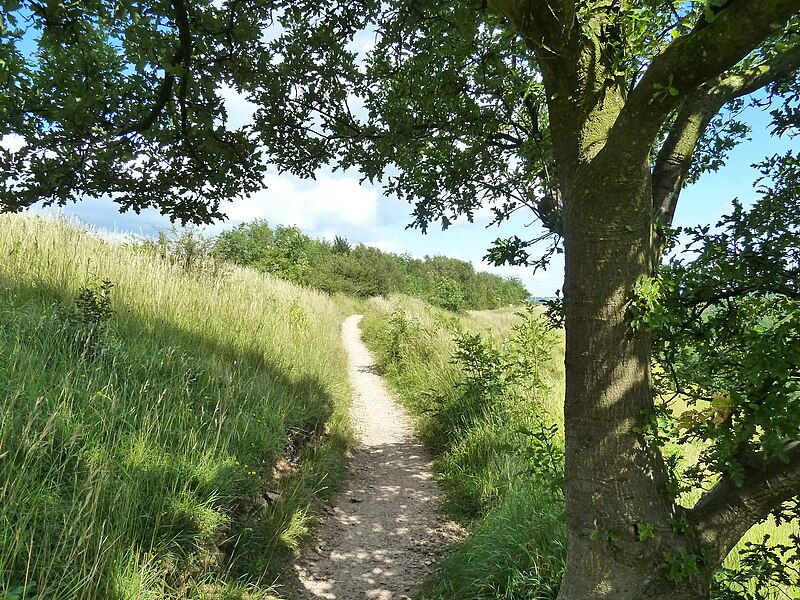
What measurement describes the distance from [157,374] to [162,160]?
2027 mm

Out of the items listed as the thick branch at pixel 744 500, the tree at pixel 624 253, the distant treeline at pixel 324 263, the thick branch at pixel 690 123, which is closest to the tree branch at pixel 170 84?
the tree at pixel 624 253

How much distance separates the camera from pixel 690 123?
2059mm

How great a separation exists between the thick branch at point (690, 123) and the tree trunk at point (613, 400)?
0.38 meters

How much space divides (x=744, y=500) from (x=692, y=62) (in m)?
1.74

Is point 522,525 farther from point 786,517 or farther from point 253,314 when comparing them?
point 253,314

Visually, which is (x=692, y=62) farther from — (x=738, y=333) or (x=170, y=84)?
(x=170, y=84)

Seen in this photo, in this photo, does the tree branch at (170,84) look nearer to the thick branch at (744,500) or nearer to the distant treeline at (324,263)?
the thick branch at (744,500)

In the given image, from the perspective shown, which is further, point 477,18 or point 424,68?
point 424,68

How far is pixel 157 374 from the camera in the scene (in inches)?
152

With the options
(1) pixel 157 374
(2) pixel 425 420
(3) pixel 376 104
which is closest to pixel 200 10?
(3) pixel 376 104

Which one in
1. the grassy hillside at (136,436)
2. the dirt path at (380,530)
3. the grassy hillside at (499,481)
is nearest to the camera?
the grassy hillside at (136,436)

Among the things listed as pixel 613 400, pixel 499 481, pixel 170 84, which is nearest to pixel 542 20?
pixel 613 400

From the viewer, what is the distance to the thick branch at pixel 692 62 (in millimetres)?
1256

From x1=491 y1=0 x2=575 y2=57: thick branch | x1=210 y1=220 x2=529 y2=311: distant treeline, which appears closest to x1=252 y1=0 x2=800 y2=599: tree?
x1=491 y1=0 x2=575 y2=57: thick branch
